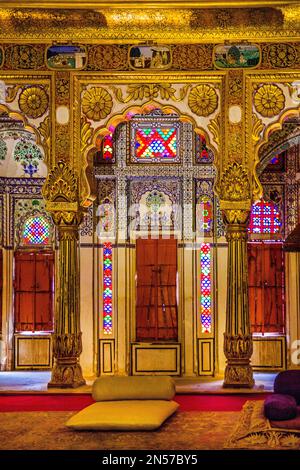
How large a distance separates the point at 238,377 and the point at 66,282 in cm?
239

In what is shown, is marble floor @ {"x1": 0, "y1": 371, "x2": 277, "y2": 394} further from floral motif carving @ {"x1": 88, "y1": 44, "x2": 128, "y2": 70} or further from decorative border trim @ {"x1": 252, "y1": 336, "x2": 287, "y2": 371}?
floral motif carving @ {"x1": 88, "y1": 44, "x2": 128, "y2": 70}

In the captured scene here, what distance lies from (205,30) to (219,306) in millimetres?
4330

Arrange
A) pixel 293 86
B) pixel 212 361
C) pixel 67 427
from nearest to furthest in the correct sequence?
pixel 67 427, pixel 293 86, pixel 212 361

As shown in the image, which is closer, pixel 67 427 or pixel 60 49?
pixel 67 427

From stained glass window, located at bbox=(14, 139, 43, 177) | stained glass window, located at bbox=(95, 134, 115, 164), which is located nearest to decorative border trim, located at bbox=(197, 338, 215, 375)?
stained glass window, located at bbox=(95, 134, 115, 164)

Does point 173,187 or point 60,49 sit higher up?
point 60,49

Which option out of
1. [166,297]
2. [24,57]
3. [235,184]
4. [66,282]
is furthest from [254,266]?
[24,57]

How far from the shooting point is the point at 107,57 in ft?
33.3

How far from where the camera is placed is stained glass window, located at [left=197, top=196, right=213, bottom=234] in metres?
12.5

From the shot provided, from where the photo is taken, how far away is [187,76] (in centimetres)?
1005

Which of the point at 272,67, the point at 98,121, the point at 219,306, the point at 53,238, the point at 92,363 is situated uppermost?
the point at 272,67

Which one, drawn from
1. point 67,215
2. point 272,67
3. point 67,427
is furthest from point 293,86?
point 67,427
